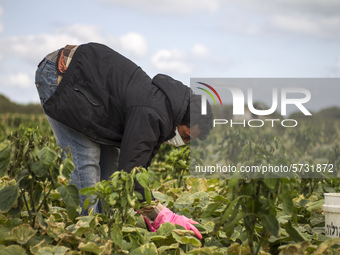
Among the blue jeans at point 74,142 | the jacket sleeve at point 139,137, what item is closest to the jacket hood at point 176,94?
the jacket sleeve at point 139,137

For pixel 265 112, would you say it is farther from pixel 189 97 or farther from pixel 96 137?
pixel 96 137

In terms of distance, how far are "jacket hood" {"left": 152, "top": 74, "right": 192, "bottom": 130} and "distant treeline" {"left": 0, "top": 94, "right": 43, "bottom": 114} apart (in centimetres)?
2024

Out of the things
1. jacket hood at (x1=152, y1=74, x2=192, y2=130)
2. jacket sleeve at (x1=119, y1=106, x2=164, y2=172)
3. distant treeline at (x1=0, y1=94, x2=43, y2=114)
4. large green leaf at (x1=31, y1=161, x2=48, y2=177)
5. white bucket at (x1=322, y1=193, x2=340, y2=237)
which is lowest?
white bucket at (x1=322, y1=193, x2=340, y2=237)

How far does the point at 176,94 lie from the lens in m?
2.37

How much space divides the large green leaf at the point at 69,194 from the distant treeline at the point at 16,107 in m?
20.6

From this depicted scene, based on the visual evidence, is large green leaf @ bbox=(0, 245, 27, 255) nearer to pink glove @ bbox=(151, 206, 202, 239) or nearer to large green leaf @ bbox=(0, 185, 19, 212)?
large green leaf @ bbox=(0, 185, 19, 212)

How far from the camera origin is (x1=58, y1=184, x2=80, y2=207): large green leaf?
183 cm

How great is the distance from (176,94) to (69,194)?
2.75 feet

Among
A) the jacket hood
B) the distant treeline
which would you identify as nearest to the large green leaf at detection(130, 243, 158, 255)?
the jacket hood

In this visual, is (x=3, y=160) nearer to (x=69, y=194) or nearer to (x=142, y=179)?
(x=69, y=194)

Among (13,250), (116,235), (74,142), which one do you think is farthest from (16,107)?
(116,235)

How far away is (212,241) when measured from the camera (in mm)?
2266

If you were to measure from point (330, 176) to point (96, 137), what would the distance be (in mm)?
A: 1680

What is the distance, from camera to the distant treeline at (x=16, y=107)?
71.0ft
